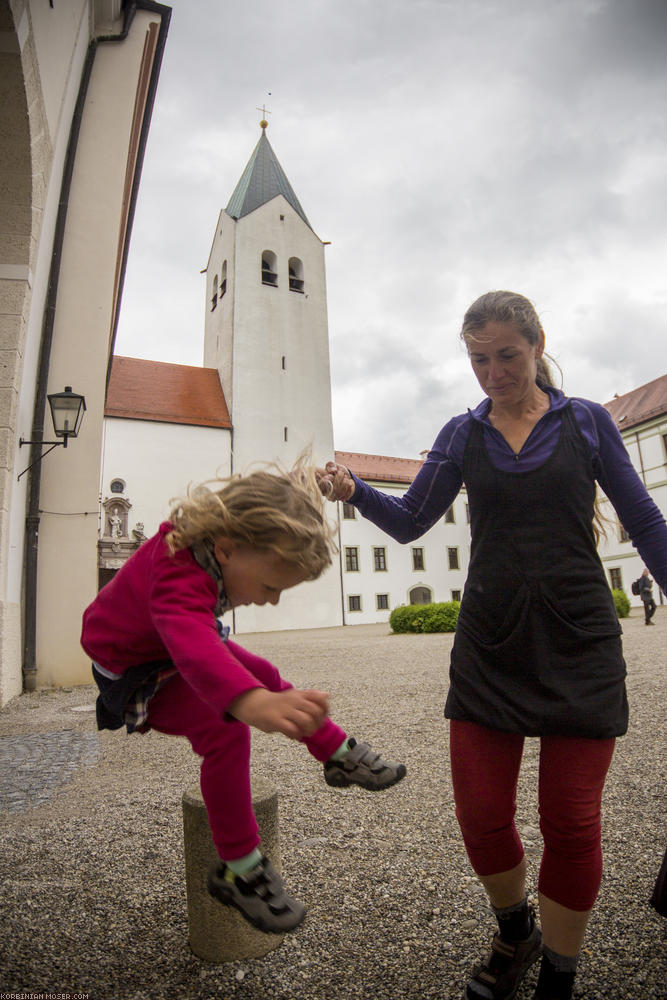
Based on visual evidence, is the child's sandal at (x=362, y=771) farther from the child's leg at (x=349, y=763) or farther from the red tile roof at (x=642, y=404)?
the red tile roof at (x=642, y=404)

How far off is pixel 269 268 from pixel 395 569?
19.3 meters

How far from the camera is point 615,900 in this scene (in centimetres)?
234

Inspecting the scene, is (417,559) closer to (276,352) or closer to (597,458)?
(276,352)

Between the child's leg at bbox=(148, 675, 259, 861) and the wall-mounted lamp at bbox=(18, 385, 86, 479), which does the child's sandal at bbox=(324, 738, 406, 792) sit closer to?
the child's leg at bbox=(148, 675, 259, 861)

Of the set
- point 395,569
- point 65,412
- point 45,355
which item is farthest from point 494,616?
point 395,569

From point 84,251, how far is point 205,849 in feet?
33.5

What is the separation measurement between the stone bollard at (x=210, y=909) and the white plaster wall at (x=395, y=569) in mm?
34594

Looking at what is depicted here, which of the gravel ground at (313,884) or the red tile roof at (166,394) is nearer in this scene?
the gravel ground at (313,884)

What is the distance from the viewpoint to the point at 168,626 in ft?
4.38

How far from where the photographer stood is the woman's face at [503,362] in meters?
1.89

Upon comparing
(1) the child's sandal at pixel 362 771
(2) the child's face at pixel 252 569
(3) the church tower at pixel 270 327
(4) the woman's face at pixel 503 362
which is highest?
(3) the church tower at pixel 270 327

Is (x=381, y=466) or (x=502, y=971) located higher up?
(x=381, y=466)

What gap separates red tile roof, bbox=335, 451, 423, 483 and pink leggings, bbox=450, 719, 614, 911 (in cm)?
3944

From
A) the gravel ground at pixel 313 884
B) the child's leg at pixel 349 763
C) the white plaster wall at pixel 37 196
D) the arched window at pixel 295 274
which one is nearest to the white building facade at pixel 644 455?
the arched window at pixel 295 274
